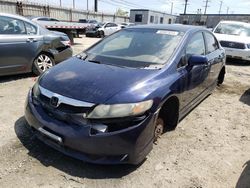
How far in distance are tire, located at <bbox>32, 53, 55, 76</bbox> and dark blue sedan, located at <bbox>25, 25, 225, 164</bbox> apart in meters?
2.53

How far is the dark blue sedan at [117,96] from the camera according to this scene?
8.91 ft

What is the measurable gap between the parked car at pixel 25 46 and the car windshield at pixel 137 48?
7.58ft

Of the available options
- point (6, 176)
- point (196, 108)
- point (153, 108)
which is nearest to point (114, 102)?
point (153, 108)

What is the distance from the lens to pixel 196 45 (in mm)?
4492

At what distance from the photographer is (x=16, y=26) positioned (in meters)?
5.96

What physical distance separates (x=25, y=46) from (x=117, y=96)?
156 inches

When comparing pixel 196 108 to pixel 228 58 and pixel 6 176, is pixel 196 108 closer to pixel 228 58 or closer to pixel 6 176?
pixel 6 176

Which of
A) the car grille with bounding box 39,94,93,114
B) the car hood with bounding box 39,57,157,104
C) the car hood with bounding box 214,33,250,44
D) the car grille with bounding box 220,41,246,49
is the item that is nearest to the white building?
the car hood with bounding box 214,33,250,44

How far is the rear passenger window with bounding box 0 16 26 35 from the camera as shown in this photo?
5.70 metres

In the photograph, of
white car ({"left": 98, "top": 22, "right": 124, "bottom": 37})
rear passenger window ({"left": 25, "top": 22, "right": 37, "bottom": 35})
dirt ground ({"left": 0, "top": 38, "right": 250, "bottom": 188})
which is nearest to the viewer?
dirt ground ({"left": 0, "top": 38, "right": 250, "bottom": 188})

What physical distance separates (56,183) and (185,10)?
69.2 m

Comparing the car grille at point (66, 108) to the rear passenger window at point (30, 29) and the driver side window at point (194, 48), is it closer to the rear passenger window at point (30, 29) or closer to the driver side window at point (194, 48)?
the driver side window at point (194, 48)

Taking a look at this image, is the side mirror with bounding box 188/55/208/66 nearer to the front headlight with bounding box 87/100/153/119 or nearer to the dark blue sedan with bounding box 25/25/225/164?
the dark blue sedan with bounding box 25/25/225/164

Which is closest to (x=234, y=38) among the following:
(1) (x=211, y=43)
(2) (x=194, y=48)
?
(1) (x=211, y=43)
